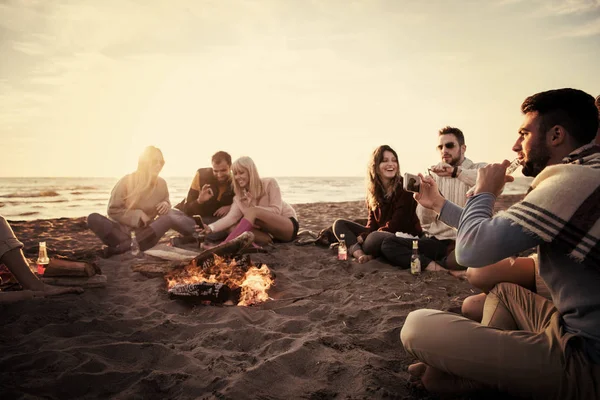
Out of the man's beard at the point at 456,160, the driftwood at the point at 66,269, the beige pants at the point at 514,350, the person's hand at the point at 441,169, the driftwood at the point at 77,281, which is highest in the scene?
the man's beard at the point at 456,160

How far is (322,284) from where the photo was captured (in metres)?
4.39

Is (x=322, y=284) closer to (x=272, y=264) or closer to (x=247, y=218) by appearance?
(x=272, y=264)

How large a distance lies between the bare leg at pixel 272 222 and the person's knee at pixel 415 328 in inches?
166

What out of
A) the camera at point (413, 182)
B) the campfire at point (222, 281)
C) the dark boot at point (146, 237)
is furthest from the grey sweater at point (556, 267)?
the dark boot at point (146, 237)

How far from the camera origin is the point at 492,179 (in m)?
1.99

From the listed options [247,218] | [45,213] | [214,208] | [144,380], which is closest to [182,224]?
[214,208]

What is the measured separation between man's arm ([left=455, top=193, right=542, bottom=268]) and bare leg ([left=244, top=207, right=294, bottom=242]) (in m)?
4.50

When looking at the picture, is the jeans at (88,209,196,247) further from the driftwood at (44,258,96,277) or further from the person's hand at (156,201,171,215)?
the driftwood at (44,258,96,277)

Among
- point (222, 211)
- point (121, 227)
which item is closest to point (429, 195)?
point (222, 211)

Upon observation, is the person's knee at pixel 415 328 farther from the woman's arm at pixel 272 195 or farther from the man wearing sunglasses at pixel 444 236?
the woman's arm at pixel 272 195

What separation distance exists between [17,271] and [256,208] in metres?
3.30

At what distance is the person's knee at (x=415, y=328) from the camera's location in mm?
1979

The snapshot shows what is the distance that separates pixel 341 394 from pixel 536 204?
1523 millimetres

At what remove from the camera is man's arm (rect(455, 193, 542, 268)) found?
5.37 ft
